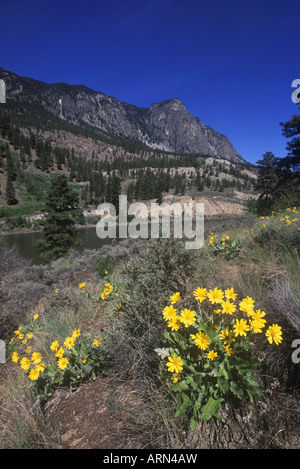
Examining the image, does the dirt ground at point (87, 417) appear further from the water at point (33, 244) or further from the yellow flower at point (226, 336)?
the water at point (33, 244)

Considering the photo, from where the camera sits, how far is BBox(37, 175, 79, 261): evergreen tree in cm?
1569

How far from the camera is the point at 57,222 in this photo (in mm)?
16188

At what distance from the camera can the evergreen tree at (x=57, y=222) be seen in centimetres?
1569

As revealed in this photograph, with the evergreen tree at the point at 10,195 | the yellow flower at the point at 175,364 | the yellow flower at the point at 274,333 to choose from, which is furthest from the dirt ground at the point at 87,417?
the evergreen tree at the point at 10,195

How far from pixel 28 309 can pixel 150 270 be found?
4.26m

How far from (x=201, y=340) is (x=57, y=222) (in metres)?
16.4

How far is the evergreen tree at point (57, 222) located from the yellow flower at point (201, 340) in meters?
15.4

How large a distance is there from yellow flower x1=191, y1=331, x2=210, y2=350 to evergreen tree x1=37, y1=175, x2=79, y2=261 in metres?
15.4

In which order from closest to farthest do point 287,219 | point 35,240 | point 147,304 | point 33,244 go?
point 147,304, point 287,219, point 33,244, point 35,240

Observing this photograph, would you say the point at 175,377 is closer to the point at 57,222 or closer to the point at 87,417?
the point at 87,417

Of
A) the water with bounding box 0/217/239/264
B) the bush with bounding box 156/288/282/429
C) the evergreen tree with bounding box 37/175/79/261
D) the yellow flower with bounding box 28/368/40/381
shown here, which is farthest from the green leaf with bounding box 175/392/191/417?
the evergreen tree with bounding box 37/175/79/261

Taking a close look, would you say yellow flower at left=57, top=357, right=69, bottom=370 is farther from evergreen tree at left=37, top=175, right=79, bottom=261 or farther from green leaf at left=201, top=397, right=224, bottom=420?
evergreen tree at left=37, top=175, right=79, bottom=261

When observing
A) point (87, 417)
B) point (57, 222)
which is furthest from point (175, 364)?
point (57, 222)
